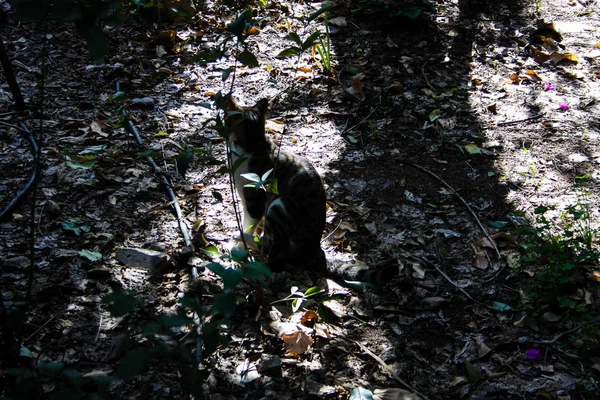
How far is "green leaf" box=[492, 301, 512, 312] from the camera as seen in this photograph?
363cm

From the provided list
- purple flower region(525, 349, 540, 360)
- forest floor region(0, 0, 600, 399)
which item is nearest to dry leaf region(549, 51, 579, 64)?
forest floor region(0, 0, 600, 399)

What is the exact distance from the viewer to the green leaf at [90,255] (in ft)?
11.9

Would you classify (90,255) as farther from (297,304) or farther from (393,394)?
(393,394)

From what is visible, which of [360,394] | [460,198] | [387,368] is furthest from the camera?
[460,198]

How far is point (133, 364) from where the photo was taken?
5.51 ft

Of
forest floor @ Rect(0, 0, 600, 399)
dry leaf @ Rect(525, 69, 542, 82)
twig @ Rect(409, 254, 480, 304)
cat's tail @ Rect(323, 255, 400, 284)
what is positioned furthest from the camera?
dry leaf @ Rect(525, 69, 542, 82)

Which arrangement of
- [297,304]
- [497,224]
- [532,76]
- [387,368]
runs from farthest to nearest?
1. [532,76]
2. [497,224]
3. [297,304]
4. [387,368]

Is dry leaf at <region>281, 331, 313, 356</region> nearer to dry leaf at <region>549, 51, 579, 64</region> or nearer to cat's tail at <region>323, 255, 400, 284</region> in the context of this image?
cat's tail at <region>323, 255, 400, 284</region>

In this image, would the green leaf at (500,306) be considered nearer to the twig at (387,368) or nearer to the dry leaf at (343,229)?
the twig at (387,368)

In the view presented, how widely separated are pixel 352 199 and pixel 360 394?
7.24ft

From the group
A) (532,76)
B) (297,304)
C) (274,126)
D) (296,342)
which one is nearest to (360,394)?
(296,342)

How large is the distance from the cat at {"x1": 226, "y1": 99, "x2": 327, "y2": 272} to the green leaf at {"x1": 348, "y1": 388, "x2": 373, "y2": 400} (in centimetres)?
123

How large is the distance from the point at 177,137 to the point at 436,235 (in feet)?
8.73

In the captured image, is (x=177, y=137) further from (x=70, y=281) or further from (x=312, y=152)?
(x=70, y=281)
